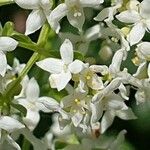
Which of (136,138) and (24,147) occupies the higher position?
(24,147)

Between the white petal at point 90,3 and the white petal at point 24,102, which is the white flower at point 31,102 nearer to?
the white petal at point 24,102

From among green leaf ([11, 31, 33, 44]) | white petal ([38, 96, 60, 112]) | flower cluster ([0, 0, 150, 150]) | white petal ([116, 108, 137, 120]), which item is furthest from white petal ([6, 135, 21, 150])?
white petal ([116, 108, 137, 120])

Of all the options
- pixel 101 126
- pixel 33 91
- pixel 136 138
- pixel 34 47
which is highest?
pixel 34 47

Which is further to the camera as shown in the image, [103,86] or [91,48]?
[91,48]

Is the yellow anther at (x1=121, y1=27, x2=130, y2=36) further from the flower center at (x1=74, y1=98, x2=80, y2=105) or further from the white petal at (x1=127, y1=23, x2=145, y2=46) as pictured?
the flower center at (x1=74, y1=98, x2=80, y2=105)

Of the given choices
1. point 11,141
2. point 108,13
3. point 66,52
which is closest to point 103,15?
point 108,13

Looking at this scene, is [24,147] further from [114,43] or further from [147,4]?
[147,4]

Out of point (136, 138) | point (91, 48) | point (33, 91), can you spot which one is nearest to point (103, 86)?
point (33, 91)

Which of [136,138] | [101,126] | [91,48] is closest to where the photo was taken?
[101,126]
